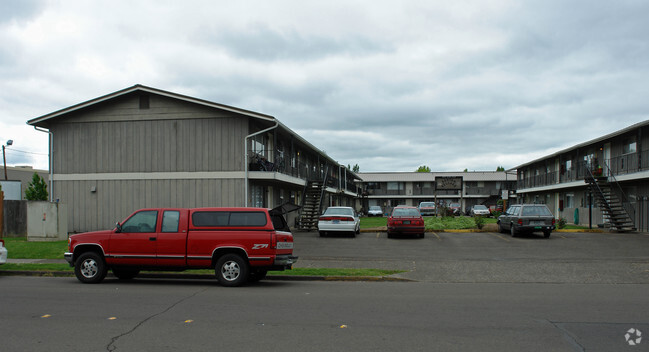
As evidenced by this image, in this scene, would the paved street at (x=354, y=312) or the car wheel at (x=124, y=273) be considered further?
the car wheel at (x=124, y=273)

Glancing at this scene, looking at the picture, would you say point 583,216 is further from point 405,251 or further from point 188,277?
point 188,277

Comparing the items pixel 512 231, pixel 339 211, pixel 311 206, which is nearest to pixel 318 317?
pixel 339 211

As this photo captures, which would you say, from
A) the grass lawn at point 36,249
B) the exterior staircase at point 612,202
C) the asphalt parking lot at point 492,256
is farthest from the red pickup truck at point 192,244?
the exterior staircase at point 612,202

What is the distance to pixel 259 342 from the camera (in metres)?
6.05

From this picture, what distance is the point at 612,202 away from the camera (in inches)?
1051

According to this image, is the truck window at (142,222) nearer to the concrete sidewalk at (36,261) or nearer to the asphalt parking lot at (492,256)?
the concrete sidewalk at (36,261)

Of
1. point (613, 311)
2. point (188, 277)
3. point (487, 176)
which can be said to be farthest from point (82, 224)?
point (487, 176)

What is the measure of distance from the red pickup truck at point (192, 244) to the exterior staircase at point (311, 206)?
16.4 m

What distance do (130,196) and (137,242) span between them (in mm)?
14933

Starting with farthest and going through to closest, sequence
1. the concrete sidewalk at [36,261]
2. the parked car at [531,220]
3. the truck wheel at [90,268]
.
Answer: the parked car at [531,220] → the concrete sidewalk at [36,261] → the truck wheel at [90,268]

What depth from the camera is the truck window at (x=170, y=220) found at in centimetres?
1102

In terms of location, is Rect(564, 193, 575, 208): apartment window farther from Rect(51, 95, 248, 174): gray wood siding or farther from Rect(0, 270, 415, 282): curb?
Rect(0, 270, 415, 282): curb

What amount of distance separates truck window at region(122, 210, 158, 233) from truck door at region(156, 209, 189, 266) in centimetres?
26

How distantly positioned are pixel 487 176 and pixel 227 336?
69.4m
